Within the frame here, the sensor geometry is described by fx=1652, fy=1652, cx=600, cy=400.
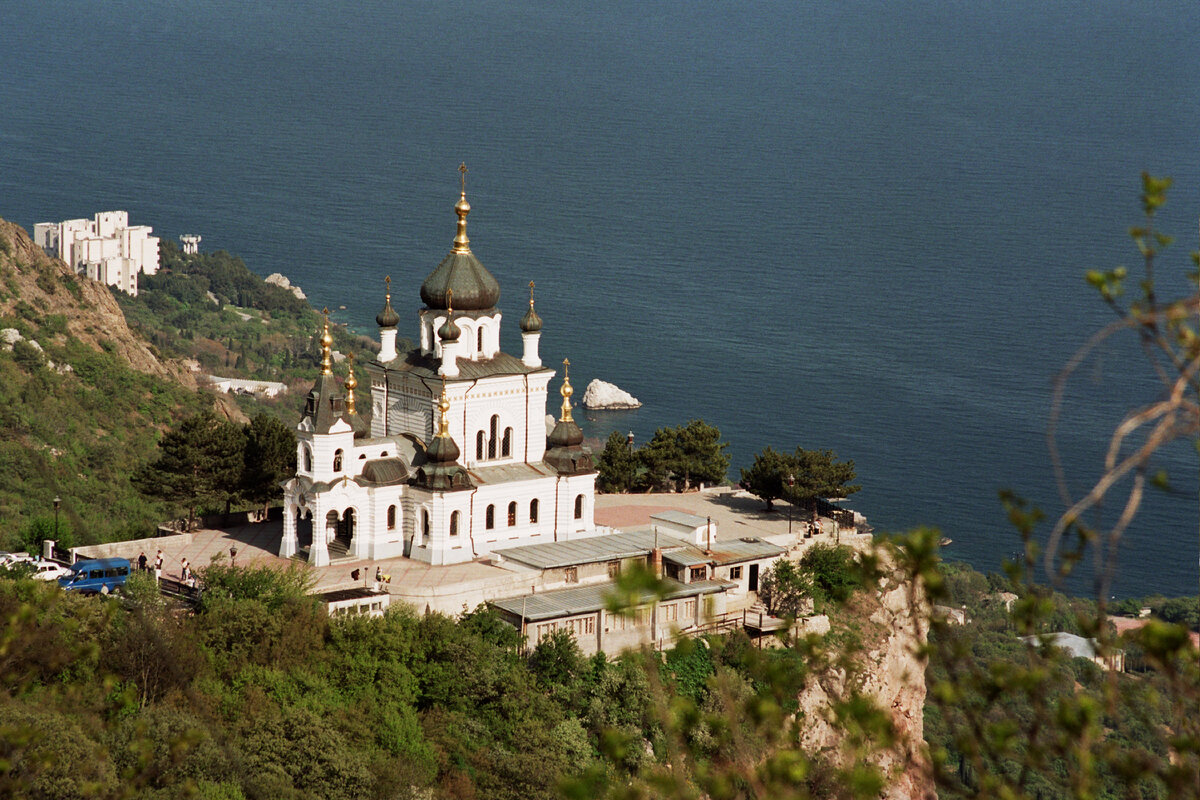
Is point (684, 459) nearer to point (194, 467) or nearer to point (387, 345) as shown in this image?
point (387, 345)

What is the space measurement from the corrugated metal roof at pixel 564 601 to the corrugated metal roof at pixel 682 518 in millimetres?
1907

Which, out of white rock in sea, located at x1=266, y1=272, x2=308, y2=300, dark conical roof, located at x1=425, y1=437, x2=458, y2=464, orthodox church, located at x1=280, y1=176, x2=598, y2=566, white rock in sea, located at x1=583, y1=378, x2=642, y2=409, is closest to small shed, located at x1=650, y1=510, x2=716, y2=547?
orthodox church, located at x1=280, y1=176, x2=598, y2=566

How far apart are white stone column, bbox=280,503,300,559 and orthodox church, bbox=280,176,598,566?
2 cm

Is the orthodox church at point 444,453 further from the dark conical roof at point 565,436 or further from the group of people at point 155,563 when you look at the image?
the group of people at point 155,563

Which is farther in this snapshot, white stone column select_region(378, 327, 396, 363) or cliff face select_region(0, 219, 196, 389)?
cliff face select_region(0, 219, 196, 389)

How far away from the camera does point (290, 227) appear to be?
94688 millimetres

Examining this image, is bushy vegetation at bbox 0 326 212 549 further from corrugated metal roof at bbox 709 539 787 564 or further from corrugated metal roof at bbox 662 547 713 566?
corrugated metal roof at bbox 709 539 787 564

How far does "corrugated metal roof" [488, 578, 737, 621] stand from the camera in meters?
23.8

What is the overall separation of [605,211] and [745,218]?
8.31 metres

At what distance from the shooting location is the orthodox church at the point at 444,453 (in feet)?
82.6

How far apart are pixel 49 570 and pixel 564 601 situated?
745 centimetres

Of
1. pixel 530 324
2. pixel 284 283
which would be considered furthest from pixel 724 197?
pixel 530 324

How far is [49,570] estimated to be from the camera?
23.8 metres

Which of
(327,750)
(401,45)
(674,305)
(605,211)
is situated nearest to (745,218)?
(605,211)
